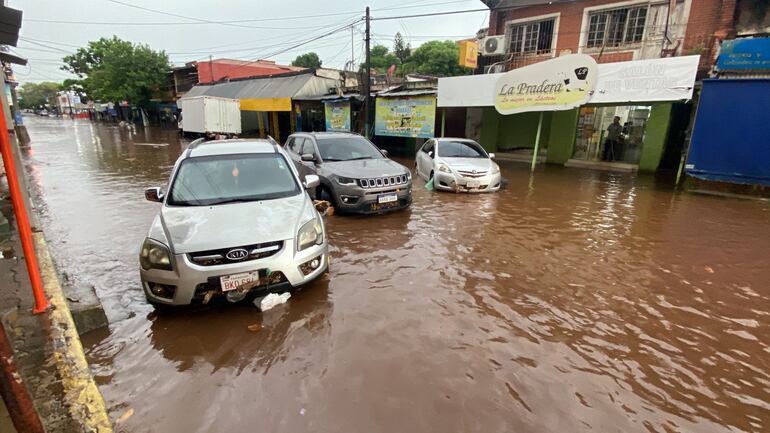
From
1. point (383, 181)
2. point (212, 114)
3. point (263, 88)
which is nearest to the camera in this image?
point (383, 181)

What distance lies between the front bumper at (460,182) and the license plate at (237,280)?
6494 mm

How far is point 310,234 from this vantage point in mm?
3975

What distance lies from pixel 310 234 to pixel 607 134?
49.2ft

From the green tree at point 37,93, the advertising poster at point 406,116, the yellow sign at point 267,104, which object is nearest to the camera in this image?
the advertising poster at point 406,116

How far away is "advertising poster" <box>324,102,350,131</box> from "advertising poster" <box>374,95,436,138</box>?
2.31 meters

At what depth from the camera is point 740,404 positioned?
2.65 metres

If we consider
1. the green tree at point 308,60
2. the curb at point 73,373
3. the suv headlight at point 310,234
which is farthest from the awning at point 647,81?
the green tree at point 308,60

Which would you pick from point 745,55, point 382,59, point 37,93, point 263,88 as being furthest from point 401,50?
point 37,93

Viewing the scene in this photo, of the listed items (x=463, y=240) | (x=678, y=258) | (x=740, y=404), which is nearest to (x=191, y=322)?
(x=463, y=240)

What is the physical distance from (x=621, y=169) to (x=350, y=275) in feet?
42.3

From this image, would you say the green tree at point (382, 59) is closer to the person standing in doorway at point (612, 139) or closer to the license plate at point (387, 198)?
the person standing in doorway at point (612, 139)

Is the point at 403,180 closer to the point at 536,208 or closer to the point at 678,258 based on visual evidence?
the point at 536,208

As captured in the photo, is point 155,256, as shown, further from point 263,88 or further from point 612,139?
point 263,88

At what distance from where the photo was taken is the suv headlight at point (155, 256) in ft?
11.2
